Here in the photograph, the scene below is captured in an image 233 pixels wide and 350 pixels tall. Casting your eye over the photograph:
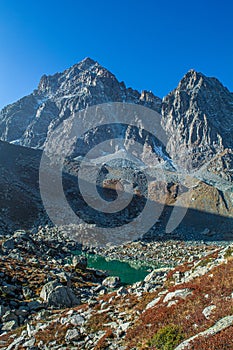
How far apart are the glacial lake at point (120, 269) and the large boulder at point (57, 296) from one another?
22714mm

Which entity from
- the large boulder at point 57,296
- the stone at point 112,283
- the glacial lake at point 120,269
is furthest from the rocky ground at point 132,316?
the glacial lake at point 120,269

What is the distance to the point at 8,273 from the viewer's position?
28766mm

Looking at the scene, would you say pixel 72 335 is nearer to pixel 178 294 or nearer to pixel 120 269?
pixel 178 294

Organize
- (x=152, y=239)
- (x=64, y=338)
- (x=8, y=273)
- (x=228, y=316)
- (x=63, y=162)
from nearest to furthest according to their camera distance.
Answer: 1. (x=228, y=316)
2. (x=64, y=338)
3. (x=8, y=273)
4. (x=152, y=239)
5. (x=63, y=162)

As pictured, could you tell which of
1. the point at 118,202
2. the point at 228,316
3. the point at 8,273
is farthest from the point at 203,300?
the point at 118,202

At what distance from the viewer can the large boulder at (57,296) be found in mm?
21875

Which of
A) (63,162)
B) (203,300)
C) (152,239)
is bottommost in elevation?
(152,239)

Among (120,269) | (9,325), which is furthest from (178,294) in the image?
(120,269)

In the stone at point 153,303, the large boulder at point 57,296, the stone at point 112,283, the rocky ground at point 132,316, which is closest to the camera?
the rocky ground at point 132,316

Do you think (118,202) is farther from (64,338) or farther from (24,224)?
(64,338)

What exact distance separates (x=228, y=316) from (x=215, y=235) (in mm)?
107299

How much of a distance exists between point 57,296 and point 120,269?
33984 millimetres

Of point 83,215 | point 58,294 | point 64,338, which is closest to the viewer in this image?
point 64,338

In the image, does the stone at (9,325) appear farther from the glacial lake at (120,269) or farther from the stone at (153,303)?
the glacial lake at (120,269)
